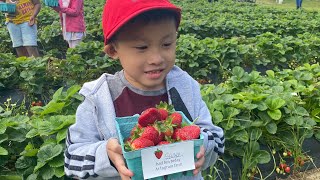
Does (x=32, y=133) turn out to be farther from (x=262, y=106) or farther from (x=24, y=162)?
(x=262, y=106)

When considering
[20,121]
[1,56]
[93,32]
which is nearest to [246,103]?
[20,121]

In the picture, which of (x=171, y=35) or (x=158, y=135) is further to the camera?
(x=171, y=35)

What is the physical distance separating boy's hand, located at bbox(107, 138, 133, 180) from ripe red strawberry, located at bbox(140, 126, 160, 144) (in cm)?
12

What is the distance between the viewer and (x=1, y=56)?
16.0ft

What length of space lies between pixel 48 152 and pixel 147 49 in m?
1.10

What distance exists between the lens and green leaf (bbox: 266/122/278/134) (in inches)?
118

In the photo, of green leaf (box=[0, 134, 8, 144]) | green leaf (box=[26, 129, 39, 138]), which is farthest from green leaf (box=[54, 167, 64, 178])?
green leaf (box=[0, 134, 8, 144])

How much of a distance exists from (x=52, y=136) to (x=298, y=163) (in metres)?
2.02

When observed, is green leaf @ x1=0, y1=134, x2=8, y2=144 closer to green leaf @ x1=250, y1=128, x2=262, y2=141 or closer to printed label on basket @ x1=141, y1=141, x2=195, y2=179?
printed label on basket @ x1=141, y1=141, x2=195, y2=179

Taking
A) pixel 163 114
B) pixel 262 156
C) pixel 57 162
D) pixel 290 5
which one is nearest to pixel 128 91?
pixel 163 114

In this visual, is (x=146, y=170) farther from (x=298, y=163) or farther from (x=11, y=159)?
(x=298, y=163)

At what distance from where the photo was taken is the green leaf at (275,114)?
9.64 ft

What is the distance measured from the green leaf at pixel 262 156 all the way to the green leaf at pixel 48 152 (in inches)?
59.7

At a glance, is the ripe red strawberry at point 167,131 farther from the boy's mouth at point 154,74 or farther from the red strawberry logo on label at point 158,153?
the boy's mouth at point 154,74
